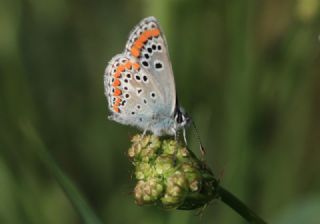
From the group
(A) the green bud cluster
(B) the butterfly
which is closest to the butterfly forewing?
(B) the butterfly

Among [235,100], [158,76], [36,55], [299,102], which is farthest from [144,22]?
[36,55]

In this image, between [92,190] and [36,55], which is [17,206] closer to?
[92,190]

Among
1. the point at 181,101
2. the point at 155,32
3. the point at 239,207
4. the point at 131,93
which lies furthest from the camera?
the point at 181,101

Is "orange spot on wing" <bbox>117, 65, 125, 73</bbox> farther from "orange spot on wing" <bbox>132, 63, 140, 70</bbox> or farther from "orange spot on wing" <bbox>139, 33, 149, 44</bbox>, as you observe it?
"orange spot on wing" <bbox>139, 33, 149, 44</bbox>

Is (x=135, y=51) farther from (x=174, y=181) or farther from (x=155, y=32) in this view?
(x=174, y=181)

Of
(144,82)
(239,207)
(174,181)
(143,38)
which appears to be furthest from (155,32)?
(239,207)

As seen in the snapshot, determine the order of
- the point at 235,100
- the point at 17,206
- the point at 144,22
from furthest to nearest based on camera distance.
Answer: the point at 235,100 → the point at 17,206 → the point at 144,22
